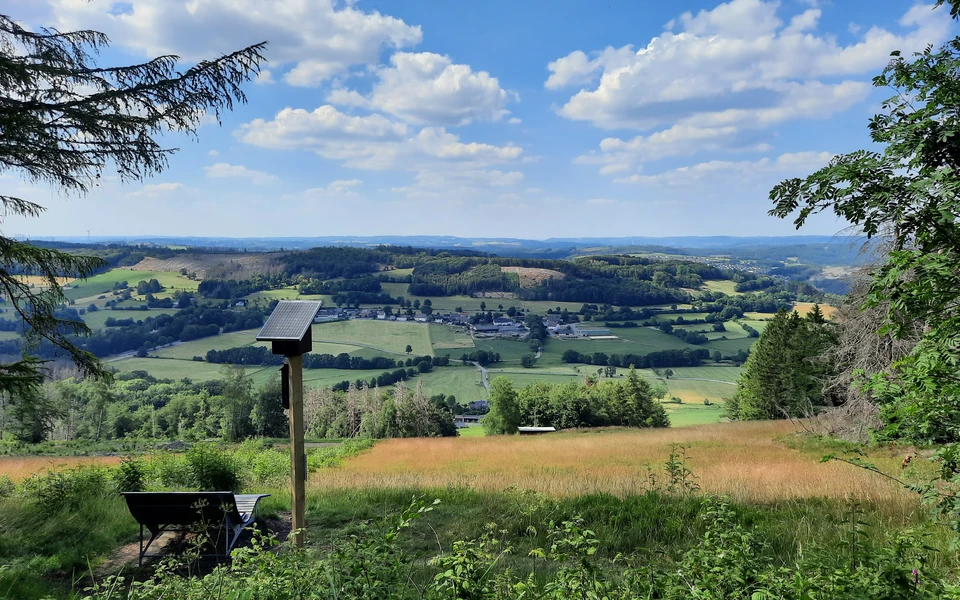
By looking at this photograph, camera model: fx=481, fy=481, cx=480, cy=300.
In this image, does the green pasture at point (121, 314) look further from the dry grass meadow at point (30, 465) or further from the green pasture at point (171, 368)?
the dry grass meadow at point (30, 465)

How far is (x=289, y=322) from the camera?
4.42 metres

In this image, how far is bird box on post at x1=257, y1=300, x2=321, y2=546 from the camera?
14.1ft

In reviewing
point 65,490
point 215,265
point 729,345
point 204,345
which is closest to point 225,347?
point 204,345

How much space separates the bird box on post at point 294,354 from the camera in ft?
14.1

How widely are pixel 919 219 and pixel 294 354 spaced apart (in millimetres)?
4794

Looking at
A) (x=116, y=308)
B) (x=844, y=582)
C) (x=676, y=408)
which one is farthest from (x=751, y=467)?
(x=116, y=308)

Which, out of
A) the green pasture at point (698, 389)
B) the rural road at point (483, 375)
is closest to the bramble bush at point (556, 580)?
the rural road at point (483, 375)

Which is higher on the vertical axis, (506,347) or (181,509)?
(181,509)

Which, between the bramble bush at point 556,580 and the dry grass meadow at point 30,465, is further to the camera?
the dry grass meadow at point 30,465

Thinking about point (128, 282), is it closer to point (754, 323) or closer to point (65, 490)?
point (65, 490)

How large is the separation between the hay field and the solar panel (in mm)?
3768

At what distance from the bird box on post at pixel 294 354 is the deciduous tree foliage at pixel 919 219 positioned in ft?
14.0

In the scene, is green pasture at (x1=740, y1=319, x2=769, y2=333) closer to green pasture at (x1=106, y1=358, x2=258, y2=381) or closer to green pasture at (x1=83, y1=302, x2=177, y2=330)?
green pasture at (x1=106, y1=358, x2=258, y2=381)

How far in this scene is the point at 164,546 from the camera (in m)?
5.43
